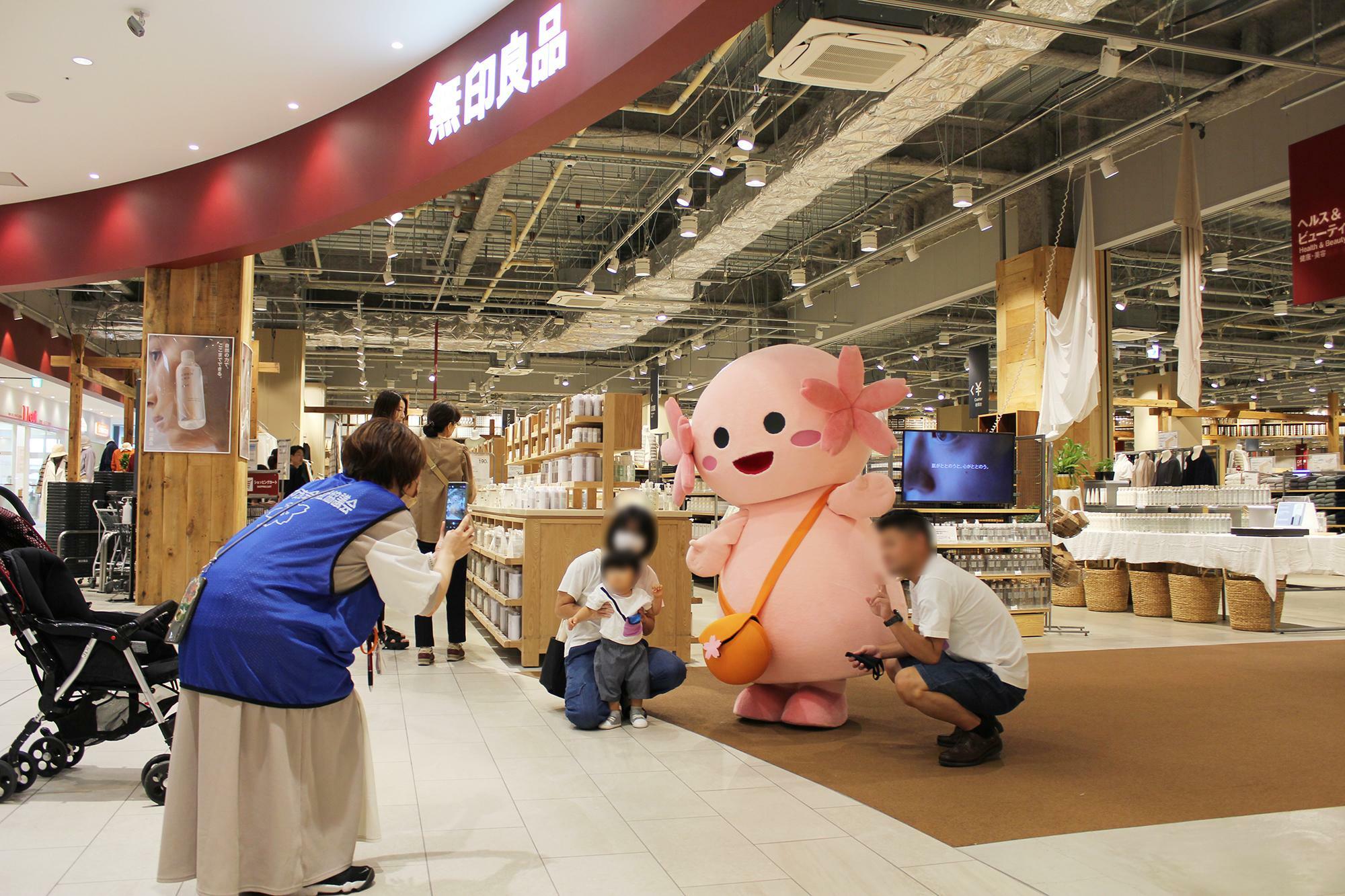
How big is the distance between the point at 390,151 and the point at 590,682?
12.7 feet

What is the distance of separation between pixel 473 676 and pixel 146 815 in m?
2.69

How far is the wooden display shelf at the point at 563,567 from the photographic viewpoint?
237 inches

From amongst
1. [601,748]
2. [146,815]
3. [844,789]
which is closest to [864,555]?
[844,789]

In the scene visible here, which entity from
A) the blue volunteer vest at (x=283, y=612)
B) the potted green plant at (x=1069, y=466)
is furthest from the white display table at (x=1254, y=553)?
the blue volunteer vest at (x=283, y=612)

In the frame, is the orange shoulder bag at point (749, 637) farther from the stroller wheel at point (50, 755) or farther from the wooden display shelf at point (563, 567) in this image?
the stroller wheel at point (50, 755)

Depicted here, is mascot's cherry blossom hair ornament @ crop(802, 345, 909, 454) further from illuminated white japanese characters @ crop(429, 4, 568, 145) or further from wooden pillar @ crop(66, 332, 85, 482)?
wooden pillar @ crop(66, 332, 85, 482)

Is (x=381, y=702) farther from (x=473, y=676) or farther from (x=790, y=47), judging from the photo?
(x=790, y=47)

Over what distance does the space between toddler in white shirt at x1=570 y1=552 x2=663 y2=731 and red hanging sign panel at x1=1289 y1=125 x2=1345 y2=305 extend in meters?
6.42

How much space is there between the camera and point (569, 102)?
4.79 metres

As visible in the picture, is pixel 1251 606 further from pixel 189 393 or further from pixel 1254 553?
pixel 189 393

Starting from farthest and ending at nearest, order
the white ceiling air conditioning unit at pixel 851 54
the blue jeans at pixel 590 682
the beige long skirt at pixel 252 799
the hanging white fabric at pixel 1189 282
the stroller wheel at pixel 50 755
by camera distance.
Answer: the hanging white fabric at pixel 1189 282
the white ceiling air conditioning unit at pixel 851 54
the blue jeans at pixel 590 682
the stroller wheel at pixel 50 755
the beige long skirt at pixel 252 799

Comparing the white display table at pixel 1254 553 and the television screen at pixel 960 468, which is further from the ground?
the television screen at pixel 960 468

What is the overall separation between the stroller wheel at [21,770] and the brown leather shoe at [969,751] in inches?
138

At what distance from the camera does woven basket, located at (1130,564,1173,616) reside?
9328 mm
